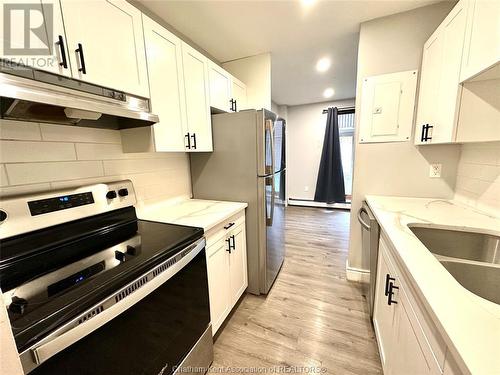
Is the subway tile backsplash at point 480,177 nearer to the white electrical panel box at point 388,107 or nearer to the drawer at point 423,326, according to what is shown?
the white electrical panel box at point 388,107

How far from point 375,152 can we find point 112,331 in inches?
89.5

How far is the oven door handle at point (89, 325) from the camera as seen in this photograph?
56cm

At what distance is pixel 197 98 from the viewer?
171 centimetres

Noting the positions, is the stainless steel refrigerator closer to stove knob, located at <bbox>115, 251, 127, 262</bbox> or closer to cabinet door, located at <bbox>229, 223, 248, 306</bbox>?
cabinet door, located at <bbox>229, 223, 248, 306</bbox>

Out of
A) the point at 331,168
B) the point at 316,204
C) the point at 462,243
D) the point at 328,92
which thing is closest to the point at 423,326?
the point at 462,243

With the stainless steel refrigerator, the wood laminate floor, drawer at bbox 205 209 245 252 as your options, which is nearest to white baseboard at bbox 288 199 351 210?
the wood laminate floor

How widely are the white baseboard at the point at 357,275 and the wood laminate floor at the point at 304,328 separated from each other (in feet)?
0.25

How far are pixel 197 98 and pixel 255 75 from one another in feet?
3.52

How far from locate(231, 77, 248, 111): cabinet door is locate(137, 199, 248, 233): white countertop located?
3.84ft

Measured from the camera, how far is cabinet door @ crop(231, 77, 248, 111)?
88.6 inches

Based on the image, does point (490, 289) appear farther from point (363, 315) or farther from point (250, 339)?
point (250, 339)

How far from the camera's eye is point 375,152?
6.61 feet

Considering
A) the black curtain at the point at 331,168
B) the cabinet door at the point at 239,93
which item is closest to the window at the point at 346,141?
the black curtain at the point at 331,168

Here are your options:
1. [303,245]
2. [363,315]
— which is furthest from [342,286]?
[303,245]
